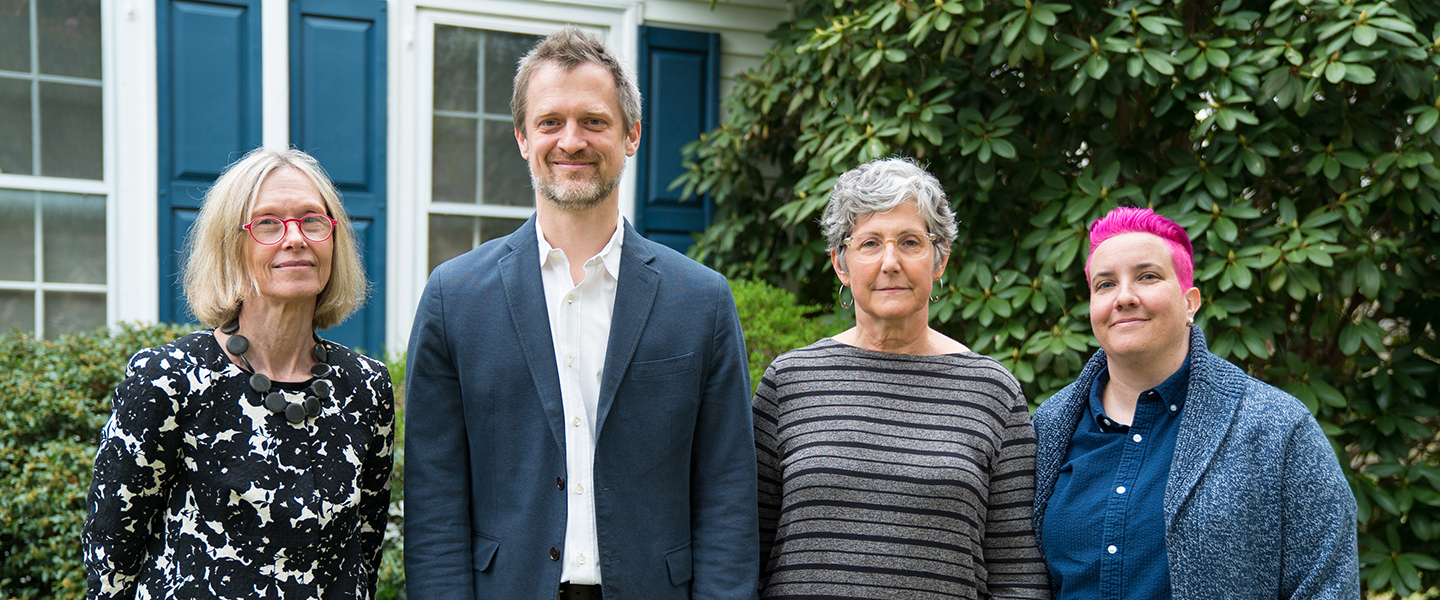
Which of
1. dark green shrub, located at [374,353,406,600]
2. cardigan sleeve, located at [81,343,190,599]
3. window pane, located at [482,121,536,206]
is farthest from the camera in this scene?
window pane, located at [482,121,536,206]

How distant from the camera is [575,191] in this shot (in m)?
1.91

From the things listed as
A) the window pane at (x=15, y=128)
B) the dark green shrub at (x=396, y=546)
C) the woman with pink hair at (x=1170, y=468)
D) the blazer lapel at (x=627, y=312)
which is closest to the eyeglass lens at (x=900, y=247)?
the woman with pink hair at (x=1170, y=468)

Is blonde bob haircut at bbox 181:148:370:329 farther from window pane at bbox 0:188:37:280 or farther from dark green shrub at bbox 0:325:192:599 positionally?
window pane at bbox 0:188:37:280

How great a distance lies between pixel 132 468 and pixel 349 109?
3345 mm

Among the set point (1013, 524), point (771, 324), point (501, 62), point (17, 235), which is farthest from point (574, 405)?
point (17, 235)

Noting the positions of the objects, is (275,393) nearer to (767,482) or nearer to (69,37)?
(767,482)

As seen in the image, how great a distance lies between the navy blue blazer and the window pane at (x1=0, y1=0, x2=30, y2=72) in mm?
3676

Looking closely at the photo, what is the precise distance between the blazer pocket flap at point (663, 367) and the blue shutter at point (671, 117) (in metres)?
3.25

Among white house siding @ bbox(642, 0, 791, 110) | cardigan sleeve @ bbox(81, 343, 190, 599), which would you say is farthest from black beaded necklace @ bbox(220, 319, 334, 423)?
white house siding @ bbox(642, 0, 791, 110)

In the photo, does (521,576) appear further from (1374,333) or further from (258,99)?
(258,99)

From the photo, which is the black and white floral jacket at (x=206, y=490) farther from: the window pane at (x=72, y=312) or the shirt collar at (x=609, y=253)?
the window pane at (x=72, y=312)

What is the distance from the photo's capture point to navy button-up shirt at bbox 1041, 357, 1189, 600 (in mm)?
1961

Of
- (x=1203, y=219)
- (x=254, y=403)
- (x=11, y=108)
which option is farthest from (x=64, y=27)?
(x=1203, y=219)

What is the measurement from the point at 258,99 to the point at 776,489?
3552 millimetres
